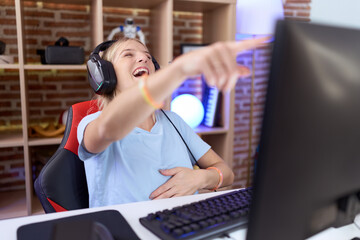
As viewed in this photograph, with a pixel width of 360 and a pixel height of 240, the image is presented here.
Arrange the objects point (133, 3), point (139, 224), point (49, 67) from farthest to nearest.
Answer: point (133, 3), point (49, 67), point (139, 224)

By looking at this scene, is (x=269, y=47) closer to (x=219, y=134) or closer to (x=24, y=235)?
(x=24, y=235)

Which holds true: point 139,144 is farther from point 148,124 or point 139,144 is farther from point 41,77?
point 41,77

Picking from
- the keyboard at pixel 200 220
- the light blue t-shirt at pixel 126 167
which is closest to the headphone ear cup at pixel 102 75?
the light blue t-shirt at pixel 126 167

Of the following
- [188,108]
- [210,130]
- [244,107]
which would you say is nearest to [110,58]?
[188,108]

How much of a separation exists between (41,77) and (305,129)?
2300 mm

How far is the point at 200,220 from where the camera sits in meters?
0.73

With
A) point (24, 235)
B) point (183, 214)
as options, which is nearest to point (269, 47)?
point (183, 214)

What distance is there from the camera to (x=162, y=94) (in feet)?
2.06

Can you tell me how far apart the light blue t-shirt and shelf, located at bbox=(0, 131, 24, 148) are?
104cm

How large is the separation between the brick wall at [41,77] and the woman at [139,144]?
119 cm

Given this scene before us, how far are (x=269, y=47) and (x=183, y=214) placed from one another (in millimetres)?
470

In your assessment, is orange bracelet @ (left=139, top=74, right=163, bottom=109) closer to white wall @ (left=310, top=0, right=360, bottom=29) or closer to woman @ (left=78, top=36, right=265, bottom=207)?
woman @ (left=78, top=36, right=265, bottom=207)

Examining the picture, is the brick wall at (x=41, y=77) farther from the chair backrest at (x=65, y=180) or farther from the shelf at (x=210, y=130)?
the chair backrest at (x=65, y=180)

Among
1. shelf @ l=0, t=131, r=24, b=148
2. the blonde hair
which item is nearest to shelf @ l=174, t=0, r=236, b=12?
the blonde hair
